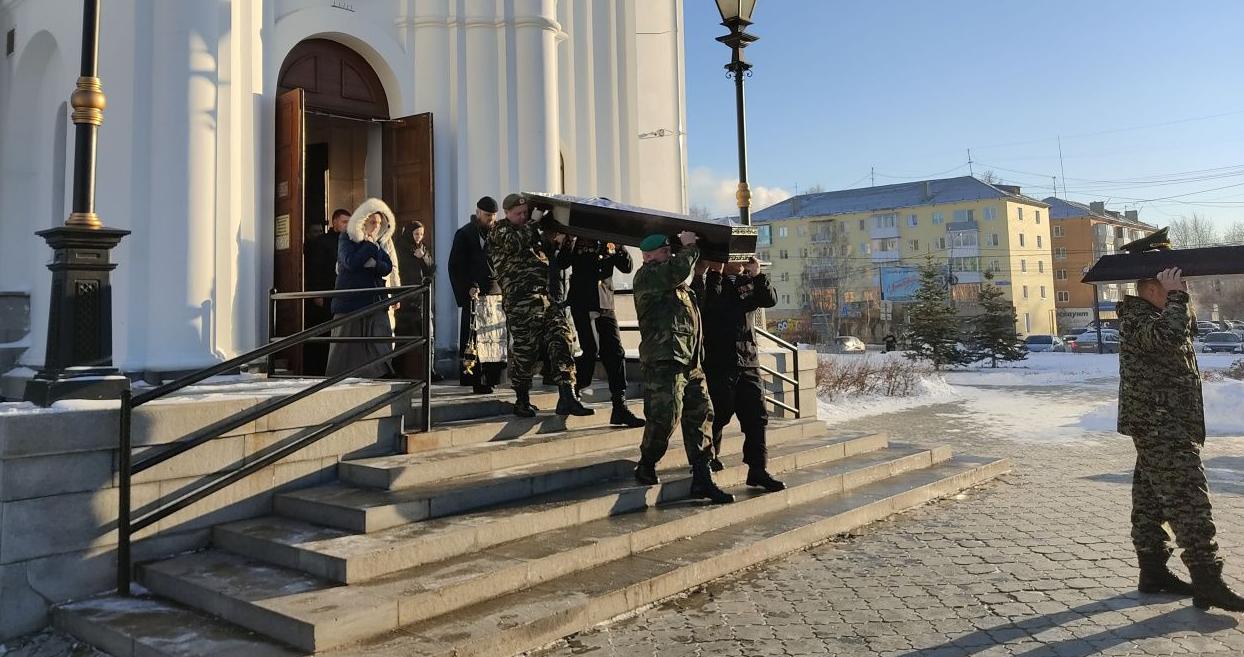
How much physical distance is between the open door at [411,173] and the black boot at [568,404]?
371 centimetres

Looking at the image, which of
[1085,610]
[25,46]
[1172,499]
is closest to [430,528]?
[1085,610]

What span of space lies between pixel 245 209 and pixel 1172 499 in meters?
8.02

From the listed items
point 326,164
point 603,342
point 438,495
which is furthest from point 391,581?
point 326,164

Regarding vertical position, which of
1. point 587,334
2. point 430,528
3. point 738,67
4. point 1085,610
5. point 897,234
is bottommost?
point 1085,610

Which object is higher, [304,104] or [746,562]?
[304,104]

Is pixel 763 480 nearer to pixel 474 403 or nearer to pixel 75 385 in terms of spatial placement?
pixel 474 403

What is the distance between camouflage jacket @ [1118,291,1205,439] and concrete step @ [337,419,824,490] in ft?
11.8

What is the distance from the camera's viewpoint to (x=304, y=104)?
902cm

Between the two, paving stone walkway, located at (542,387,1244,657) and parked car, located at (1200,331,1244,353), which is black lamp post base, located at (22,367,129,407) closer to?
paving stone walkway, located at (542,387,1244,657)

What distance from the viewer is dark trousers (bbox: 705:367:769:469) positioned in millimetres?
6215

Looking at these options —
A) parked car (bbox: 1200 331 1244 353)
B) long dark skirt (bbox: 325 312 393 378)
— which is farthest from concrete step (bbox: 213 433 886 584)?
parked car (bbox: 1200 331 1244 353)

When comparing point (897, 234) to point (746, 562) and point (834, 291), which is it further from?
point (746, 562)

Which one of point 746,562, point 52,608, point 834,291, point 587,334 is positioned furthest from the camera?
point 834,291

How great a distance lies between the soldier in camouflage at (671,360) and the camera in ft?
18.6
